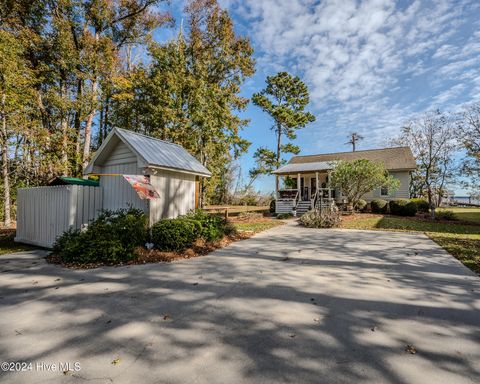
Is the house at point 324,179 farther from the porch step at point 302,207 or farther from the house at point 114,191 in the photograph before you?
the house at point 114,191

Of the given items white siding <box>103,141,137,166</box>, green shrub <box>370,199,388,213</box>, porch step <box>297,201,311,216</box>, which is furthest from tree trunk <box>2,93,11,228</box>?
green shrub <box>370,199,388,213</box>

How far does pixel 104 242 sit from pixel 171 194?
9.33 feet

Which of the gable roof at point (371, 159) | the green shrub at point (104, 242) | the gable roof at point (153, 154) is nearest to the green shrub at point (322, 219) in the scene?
the gable roof at point (153, 154)

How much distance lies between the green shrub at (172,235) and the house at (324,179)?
38.3ft

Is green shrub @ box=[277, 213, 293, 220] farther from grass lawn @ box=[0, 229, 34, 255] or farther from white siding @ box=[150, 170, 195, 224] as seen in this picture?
grass lawn @ box=[0, 229, 34, 255]

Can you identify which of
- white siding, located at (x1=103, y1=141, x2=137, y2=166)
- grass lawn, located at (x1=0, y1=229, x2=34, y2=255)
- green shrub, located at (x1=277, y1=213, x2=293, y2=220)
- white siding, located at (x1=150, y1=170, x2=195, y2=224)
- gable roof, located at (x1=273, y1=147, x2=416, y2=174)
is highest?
gable roof, located at (x1=273, y1=147, x2=416, y2=174)

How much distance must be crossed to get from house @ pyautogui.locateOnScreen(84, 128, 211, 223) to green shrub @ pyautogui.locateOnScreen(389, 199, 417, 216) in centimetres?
1577

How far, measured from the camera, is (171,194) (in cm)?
816

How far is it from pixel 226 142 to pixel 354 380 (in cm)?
1940

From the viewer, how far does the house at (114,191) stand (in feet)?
22.5

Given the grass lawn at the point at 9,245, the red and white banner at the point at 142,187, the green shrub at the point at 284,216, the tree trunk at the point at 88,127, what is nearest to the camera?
the red and white banner at the point at 142,187

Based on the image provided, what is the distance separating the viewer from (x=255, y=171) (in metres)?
25.4

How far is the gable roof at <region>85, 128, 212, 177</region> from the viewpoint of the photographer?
23.6ft

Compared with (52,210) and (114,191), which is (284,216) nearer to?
(114,191)
